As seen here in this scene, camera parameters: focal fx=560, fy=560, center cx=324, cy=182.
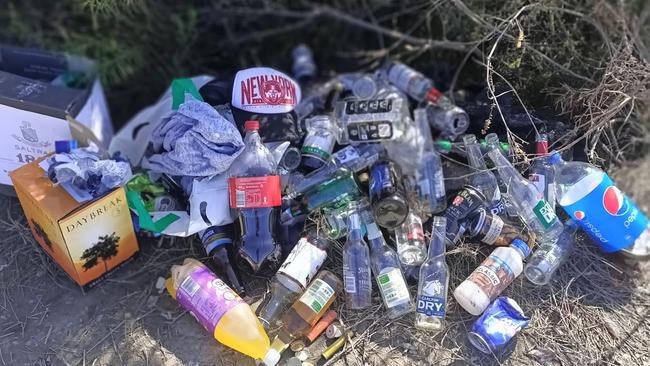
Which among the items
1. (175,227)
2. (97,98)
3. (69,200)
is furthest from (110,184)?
(97,98)

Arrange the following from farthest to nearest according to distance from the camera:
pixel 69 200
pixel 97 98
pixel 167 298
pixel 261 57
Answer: pixel 261 57, pixel 97 98, pixel 167 298, pixel 69 200

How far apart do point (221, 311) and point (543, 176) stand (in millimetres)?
1507

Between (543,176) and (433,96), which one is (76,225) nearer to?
(433,96)

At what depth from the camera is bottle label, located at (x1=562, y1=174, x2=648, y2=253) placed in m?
2.40

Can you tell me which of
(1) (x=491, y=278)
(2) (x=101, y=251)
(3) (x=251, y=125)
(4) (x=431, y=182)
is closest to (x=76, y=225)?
(2) (x=101, y=251)

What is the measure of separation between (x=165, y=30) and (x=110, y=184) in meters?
1.48

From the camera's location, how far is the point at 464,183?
2.62 meters

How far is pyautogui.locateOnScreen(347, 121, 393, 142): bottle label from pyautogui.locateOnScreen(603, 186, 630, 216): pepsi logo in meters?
0.98

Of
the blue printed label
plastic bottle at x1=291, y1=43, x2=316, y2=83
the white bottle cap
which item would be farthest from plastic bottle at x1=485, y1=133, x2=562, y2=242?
plastic bottle at x1=291, y1=43, x2=316, y2=83

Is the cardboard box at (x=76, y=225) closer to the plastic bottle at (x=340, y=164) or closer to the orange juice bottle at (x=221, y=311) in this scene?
the orange juice bottle at (x=221, y=311)

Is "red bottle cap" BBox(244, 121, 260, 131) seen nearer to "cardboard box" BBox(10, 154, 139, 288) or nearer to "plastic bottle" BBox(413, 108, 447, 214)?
"cardboard box" BBox(10, 154, 139, 288)

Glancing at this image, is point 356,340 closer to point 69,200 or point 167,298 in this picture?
point 167,298

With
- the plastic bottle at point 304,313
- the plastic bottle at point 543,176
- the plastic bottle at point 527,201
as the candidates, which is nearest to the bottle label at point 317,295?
the plastic bottle at point 304,313

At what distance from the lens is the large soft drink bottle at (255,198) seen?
7.79 ft
